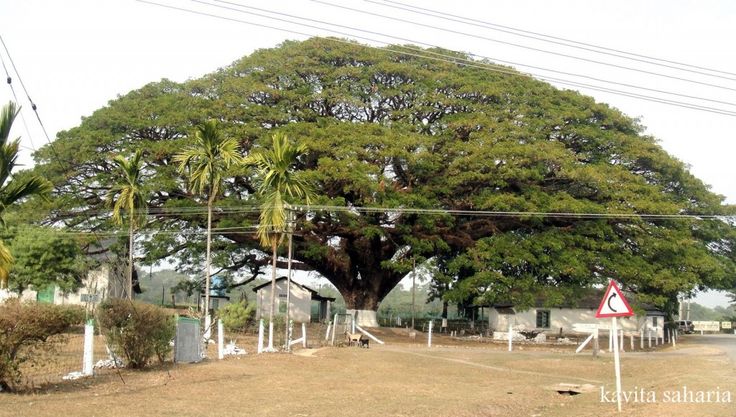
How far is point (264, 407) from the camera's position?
44.2 ft

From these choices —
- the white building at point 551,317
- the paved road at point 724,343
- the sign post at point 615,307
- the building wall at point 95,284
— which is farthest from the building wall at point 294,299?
the sign post at point 615,307

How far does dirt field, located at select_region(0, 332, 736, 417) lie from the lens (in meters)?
13.1

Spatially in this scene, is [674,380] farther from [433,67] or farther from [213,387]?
[433,67]

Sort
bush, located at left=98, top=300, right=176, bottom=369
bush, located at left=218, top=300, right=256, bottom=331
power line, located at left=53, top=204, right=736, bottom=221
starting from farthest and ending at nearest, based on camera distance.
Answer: power line, located at left=53, top=204, right=736, bottom=221, bush, located at left=218, top=300, right=256, bottom=331, bush, located at left=98, top=300, right=176, bottom=369

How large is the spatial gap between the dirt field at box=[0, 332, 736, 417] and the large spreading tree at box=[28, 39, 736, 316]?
15.1 metres

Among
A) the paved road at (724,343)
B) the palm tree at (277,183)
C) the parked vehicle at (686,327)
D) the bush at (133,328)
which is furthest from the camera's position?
the parked vehicle at (686,327)

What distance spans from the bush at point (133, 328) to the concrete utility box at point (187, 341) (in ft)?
4.08

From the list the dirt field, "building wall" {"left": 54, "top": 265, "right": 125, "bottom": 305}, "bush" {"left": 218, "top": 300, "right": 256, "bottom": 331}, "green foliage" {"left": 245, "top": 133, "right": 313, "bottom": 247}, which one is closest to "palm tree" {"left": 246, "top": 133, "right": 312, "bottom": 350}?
"green foliage" {"left": 245, "top": 133, "right": 313, "bottom": 247}

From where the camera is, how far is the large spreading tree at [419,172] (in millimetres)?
39125

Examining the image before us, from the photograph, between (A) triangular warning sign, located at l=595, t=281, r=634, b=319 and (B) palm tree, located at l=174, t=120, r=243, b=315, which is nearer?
(A) triangular warning sign, located at l=595, t=281, r=634, b=319

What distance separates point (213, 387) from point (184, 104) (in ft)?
91.3

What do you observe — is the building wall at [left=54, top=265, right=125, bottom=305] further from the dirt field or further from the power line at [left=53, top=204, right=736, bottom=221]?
the dirt field

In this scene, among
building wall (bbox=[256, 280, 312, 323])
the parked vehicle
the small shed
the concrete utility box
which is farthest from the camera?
the parked vehicle

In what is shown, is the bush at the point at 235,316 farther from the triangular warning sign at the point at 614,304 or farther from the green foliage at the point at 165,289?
the triangular warning sign at the point at 614,304
